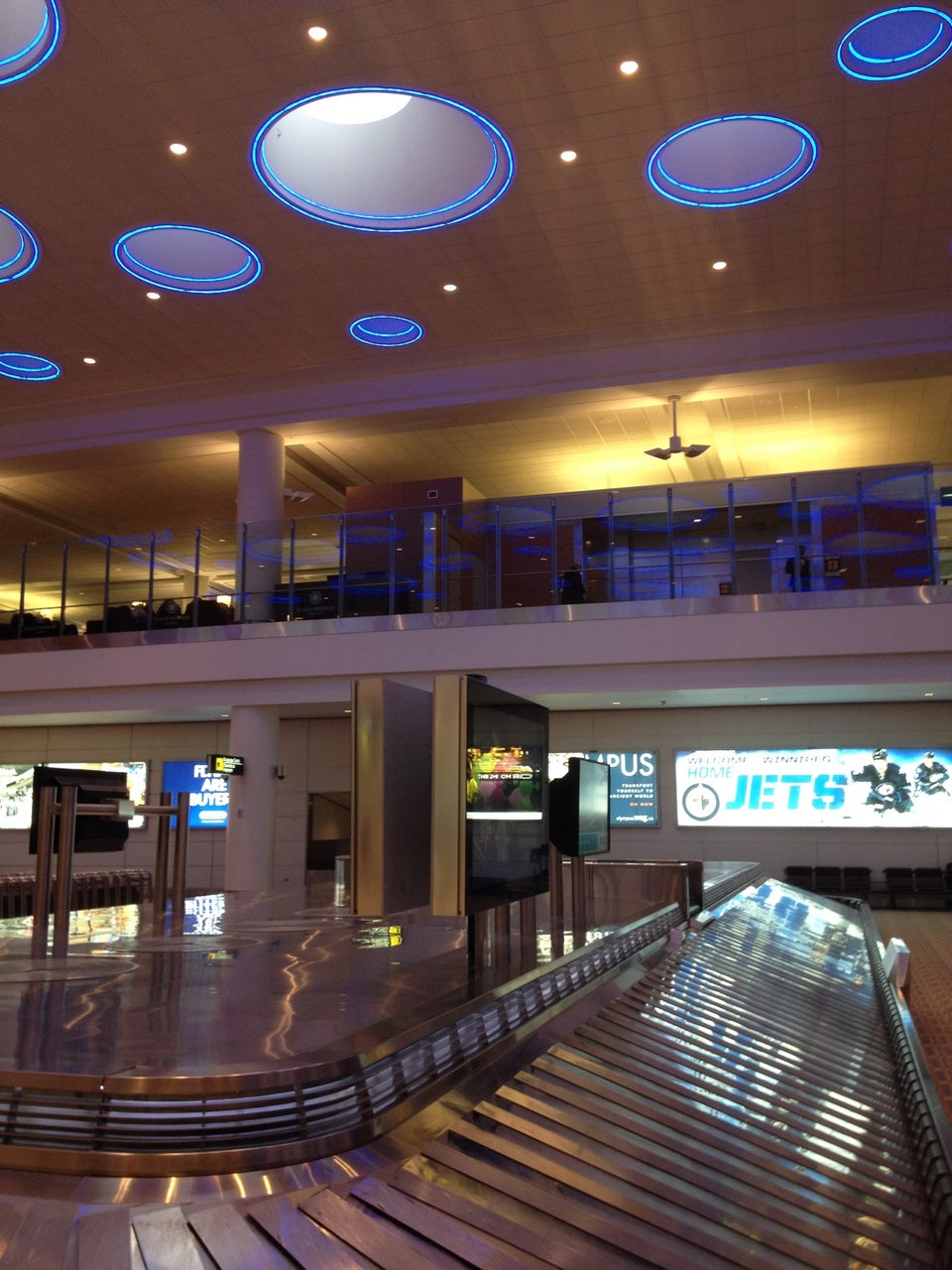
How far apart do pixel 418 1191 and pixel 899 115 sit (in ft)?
37.1

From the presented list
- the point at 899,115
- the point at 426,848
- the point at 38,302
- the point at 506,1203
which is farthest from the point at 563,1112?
the point at 38,302

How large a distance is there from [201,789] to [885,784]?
1255 cm

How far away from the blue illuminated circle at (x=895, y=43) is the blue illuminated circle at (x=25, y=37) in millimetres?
7048

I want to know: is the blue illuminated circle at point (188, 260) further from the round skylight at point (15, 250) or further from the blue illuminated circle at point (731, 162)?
the blue illuminated circle at point (731, 162)

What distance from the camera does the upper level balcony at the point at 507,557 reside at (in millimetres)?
13172

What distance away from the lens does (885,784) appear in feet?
57.0

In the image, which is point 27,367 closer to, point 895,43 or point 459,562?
point 459,562

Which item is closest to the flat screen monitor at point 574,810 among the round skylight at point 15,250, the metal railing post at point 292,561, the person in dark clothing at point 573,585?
the person in dark clothing at point 573,585

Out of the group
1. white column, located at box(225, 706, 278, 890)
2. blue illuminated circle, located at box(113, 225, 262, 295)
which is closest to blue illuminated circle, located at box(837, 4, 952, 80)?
blue illuminated circle, located at box(113, 225, 262, 295)

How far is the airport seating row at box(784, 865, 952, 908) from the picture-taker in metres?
16.6

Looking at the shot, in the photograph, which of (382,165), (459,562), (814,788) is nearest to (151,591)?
(459,562)

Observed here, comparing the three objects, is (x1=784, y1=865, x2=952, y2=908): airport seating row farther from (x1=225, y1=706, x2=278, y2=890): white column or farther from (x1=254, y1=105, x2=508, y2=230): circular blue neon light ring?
(x1=254, y1=105, x2=508, y2=230): circular blue neon light ring

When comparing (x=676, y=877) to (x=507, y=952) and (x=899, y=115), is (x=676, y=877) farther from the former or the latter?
(x=899, y=115)

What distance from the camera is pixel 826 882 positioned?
17.0 meters
